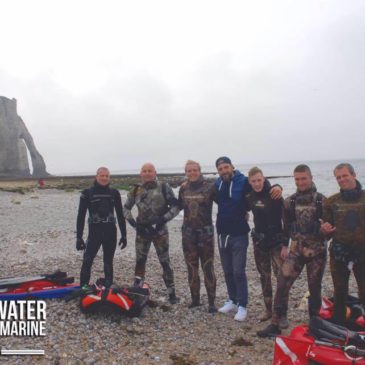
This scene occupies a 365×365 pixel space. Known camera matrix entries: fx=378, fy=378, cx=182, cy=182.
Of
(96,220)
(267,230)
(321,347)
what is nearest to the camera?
(321,347)

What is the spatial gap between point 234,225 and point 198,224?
660 millimetres

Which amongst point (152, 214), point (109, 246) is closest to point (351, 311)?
point (152, 214)

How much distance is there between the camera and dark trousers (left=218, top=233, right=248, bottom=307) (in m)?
6.29

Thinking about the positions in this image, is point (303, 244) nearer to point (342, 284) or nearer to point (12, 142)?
point (342, 284)

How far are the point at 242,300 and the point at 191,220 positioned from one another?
63.6 inches

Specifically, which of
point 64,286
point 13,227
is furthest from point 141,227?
point 13,227

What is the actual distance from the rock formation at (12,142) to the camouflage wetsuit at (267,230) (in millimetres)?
78666

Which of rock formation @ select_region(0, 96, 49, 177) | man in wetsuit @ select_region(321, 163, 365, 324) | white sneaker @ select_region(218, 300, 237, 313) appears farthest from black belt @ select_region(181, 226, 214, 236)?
rock formation @ select_region(0, 96, 49, 177)

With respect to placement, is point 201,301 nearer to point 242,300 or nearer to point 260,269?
point 242,300

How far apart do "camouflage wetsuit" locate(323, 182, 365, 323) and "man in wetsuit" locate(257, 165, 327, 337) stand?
310mm

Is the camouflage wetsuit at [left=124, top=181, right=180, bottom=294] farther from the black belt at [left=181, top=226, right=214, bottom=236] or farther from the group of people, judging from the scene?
the black belt at [left=181, top=226, right=214, bottom=236]

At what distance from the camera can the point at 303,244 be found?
5.59 meters

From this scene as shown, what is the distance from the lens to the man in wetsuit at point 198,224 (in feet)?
21.7

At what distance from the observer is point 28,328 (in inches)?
222
